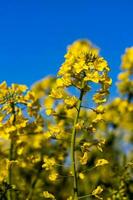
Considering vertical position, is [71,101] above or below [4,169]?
above

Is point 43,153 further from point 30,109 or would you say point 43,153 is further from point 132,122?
→ point 30,109

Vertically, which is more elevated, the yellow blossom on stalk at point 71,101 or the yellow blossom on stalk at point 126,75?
the yellow blossom on stalk at point 126,75

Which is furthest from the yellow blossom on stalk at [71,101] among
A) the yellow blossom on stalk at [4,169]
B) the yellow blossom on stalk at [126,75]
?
the yellow blossom on stalk at [126,75]

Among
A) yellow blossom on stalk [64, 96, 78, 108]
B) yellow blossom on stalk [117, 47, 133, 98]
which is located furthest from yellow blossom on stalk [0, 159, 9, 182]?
yellow blossom on stalk [117, 47, 133, 98]

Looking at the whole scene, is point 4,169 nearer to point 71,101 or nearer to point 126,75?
point 71,101

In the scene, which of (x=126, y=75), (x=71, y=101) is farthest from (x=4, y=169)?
(x=126, y=75)

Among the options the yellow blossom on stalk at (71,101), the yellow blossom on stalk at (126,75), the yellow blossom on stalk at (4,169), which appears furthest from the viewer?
the yellow blossom on stalk at (126,75)

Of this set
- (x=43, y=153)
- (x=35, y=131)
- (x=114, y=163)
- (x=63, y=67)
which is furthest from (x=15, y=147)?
(x=114, y=163)

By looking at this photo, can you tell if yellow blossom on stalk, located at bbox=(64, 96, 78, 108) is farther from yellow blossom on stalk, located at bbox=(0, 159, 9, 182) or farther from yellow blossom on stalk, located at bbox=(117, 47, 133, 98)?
yellow blossom on stalk, located at bbox=(117, 47, 133, 98)

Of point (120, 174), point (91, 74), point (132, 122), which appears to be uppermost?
point (132, 122)

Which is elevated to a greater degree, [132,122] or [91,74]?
[132,122]

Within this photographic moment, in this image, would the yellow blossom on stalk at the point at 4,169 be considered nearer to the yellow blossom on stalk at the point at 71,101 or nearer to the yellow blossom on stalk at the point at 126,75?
the yellow blossom on stalk at the point at 71,101
